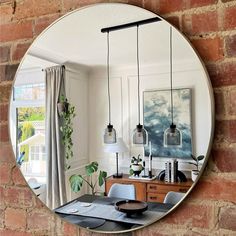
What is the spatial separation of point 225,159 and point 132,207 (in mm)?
339

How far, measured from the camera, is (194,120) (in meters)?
0.89

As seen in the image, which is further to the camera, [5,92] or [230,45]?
[5,92]

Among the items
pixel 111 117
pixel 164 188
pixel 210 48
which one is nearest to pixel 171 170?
pixel 164 188

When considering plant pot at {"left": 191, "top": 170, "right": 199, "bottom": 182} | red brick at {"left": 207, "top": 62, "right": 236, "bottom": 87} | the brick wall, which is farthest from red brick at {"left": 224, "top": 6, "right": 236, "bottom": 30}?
plant pot at {"left": 191, "top": 170, "right": 199, "bottom": 182}

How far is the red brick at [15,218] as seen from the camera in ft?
3.90

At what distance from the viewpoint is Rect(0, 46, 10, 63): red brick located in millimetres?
1242

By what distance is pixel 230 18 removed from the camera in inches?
34.9

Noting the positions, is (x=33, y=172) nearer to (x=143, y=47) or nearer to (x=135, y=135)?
(x=135, y=135)

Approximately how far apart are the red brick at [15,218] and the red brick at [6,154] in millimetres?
208

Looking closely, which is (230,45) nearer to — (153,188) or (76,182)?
(153,188)

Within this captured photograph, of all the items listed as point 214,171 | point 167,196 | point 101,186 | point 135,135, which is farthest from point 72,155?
point 214,171

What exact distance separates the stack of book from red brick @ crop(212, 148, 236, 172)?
4.7 inches

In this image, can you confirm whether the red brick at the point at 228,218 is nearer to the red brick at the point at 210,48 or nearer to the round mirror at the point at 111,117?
the round mirror at the point at 111,117

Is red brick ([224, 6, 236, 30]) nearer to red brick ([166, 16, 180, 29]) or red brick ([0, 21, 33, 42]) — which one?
red brick ([166, 16, 180, 29])
